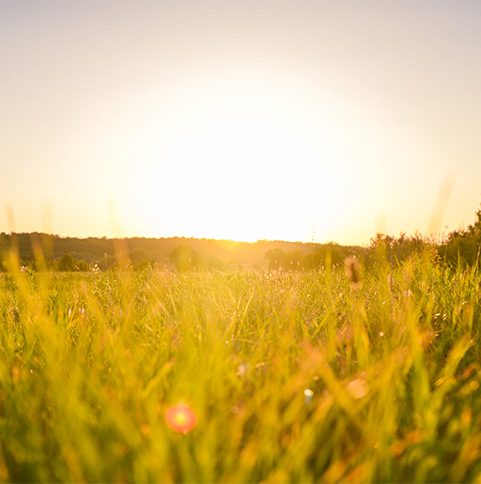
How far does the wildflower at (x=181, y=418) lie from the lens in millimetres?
1493

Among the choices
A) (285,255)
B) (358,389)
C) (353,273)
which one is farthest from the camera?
(285,255)

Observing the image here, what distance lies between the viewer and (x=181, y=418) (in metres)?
1.53

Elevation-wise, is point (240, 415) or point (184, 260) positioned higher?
point (184, 260)

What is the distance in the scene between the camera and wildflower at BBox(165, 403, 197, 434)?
58.8 inches

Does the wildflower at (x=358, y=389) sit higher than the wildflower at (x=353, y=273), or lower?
lower

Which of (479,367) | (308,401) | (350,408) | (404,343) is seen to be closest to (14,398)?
(308,401)

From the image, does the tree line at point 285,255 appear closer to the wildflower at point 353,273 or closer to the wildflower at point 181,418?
the wildflower at point 353,273

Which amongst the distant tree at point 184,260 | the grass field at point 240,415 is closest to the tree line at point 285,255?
the distant tree at point 184,260

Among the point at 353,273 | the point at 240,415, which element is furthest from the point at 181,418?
the point at 353,273

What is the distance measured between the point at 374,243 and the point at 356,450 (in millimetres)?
11377

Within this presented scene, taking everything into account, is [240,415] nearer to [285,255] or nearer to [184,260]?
[184,260]

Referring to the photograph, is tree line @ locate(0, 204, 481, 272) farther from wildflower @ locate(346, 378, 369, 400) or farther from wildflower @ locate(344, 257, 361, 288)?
wildflower @ locate(346, 378, 369, 400)

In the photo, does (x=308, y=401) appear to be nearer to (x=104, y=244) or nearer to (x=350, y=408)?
(x=350, y=408)

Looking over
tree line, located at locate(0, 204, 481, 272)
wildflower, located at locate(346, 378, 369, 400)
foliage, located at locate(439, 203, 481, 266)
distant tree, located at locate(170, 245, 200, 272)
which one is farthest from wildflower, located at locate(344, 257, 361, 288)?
foliage, located at locate(439, 203, 481, 266)
